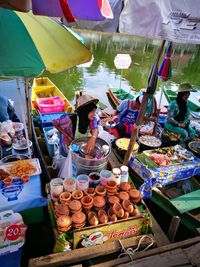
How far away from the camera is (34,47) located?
244 cm

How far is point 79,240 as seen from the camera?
8.09ft

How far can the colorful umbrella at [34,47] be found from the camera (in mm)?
2242

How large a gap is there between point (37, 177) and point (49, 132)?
1.63m

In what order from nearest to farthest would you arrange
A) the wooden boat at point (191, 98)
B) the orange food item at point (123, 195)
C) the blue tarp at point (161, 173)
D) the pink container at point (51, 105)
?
the orange food item at point (123, 195), the blue tarp at point (161, 173), the pink container at point (51, 105), the wooden boat at point (191, 98)

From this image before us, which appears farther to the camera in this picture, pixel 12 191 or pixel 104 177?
pixel 104 177

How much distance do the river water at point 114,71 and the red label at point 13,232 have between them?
478cm

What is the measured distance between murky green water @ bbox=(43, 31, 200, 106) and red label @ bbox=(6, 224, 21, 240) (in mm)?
7280

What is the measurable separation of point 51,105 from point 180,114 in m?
3.79

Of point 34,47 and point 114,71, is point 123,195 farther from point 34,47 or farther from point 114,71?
point 114,71

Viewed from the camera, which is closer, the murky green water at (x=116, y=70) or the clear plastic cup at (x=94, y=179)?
the clear plastic cup at (x=94, y=179)

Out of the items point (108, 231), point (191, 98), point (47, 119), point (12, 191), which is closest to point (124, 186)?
point (108, 231)

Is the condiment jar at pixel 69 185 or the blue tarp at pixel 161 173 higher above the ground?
the condiment jar at pixel 69 185

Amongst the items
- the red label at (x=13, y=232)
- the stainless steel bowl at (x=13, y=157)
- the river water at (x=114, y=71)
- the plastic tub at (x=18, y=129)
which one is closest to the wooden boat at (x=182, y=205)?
the stainless steel bowl at (x=13, y=157)

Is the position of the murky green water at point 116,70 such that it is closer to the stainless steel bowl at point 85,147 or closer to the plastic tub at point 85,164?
the stainless steel bowl at point 85,147
